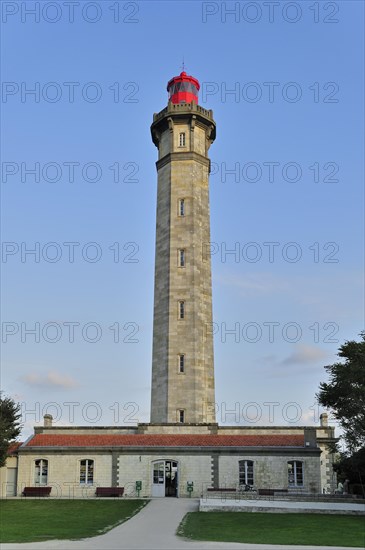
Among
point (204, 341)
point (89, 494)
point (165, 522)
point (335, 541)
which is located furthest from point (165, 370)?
point (335, 541)

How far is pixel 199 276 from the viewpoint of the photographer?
4416 cm

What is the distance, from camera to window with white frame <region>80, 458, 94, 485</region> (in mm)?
35438

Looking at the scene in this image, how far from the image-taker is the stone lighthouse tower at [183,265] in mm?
41750

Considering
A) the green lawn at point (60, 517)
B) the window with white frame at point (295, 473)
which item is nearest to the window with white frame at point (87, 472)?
Result: the green lawn at point (60, 517)

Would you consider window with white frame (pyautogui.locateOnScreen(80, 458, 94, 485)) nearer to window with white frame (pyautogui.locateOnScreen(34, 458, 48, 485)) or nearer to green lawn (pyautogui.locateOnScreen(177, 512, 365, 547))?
window with white frame (pyautogui.locateOnScreen(34, 458, 48, 485))

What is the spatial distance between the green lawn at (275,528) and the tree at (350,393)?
16.4ft

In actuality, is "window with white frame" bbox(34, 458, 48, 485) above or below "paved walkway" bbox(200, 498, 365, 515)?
above

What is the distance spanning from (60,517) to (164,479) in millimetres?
9803

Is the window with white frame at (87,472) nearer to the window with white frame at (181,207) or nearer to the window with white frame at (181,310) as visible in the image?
the window with white frame at (181,310)

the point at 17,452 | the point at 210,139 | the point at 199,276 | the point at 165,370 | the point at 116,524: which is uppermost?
the point at 210,139

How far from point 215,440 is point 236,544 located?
1803cm

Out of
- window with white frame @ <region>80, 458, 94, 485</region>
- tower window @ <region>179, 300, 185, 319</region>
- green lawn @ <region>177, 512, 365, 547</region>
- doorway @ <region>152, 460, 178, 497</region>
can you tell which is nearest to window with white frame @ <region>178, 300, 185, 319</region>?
tower window @ <region>179, 300, 185, 319</region>

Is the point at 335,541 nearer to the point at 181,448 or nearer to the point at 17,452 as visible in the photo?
the point at 181,448

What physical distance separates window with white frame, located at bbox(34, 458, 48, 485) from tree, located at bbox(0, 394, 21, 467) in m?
1.97
